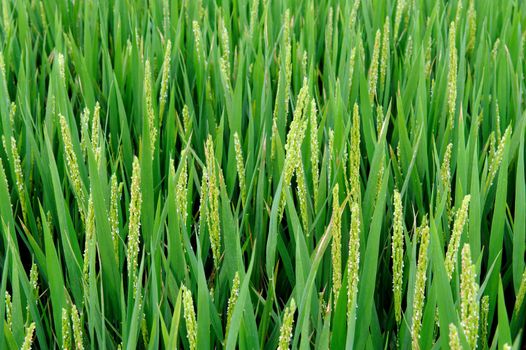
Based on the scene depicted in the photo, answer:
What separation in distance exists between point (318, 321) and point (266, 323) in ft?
0.21

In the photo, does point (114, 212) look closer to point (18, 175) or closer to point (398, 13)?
point (18, 175)

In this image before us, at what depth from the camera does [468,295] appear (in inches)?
21.2

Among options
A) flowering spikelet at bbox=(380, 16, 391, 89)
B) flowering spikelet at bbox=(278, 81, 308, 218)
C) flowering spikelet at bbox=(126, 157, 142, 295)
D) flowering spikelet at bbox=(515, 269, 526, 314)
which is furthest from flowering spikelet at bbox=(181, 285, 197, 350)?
flowering spikelet at bbox=(380, 16, 391, 89)

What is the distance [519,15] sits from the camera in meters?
1.57

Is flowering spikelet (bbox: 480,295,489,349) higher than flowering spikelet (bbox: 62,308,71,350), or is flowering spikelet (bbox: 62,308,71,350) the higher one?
flowering spikelet (bbox: 62,308,71,350)

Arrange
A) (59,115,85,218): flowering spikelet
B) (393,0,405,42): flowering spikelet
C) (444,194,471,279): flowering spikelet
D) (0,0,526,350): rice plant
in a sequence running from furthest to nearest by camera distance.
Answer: (393,0,405,42): flowering spikelet < (59,115,85,218): flowering spikelet < (0,0,526,350): rice plant < (444,194,471,279): flowering spikelet

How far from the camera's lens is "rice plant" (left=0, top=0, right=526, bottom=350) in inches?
28.5

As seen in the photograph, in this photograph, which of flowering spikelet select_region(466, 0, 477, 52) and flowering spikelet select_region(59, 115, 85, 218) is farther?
flowering spikelet select_region(466, 0, 477, 52)

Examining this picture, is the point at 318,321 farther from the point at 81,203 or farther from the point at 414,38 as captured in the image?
the point at 414,38

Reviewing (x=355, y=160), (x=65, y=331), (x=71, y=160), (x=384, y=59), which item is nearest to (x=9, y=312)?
(x=65, y=331)

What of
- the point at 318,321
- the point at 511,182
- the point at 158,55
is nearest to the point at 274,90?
the point at 158,55

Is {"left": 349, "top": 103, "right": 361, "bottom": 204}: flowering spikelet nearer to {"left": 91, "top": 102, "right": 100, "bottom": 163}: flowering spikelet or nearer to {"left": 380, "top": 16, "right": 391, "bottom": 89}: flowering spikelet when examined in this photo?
{"left": 91, "top": 102, "right": 100, "bottom": 163}: flowering spikelet

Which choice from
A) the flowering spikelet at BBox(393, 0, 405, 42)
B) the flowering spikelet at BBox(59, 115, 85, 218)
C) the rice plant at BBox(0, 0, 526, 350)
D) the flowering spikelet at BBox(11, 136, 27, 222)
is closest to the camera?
the rice plant at BBox(0, 0, 526, 350)

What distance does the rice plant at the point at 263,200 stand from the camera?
723mm
